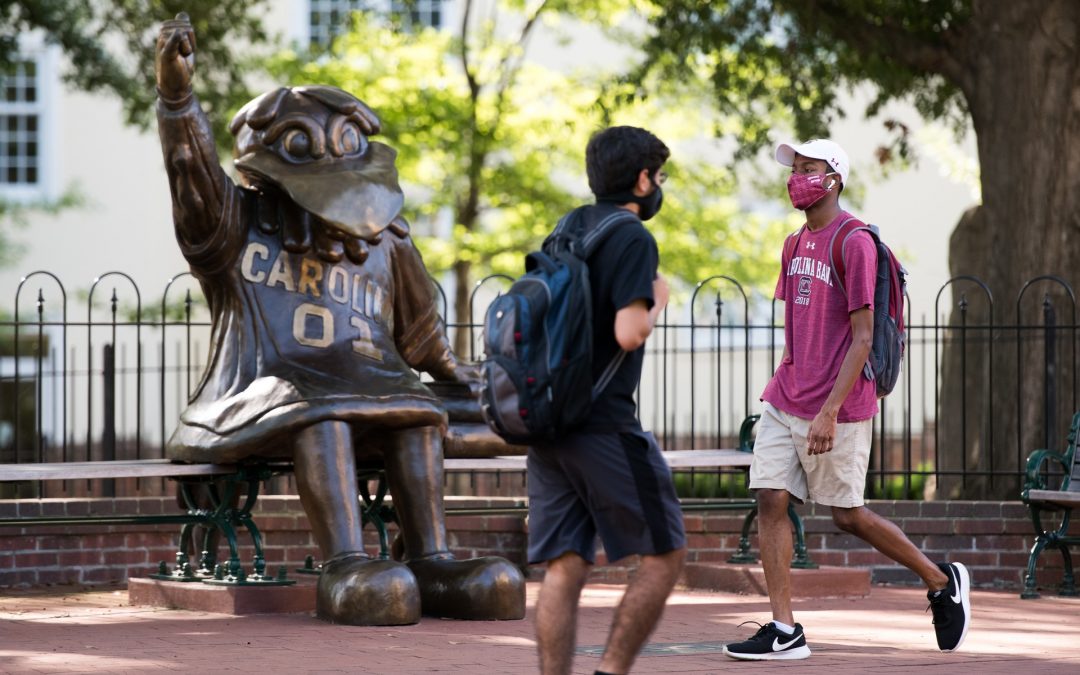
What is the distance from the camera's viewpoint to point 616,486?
14.8ft

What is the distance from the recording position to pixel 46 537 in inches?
349

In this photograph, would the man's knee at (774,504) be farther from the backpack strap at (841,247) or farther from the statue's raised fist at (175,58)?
the statue's raised fist at (175,58)

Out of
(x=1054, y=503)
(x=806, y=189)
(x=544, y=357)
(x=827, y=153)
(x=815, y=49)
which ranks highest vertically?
(x=815, y=49)

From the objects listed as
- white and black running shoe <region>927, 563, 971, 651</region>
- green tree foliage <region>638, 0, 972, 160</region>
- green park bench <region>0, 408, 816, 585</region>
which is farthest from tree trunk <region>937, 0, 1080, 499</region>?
white and black running shoe <region>927, 563, 971, 651</region>

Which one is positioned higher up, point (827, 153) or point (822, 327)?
Answer: point (827, 153)

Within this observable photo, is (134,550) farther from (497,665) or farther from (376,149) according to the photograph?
(497,665)

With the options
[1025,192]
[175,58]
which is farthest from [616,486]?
[1025,192]

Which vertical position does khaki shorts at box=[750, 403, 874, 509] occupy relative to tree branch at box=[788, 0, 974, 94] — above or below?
below

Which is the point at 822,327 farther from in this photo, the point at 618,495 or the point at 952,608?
the point at 618,495

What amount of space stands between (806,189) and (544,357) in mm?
2028

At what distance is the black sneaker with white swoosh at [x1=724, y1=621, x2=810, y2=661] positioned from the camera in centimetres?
598

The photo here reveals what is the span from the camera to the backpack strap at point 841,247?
19.9ft

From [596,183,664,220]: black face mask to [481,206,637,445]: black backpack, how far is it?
0.68ft

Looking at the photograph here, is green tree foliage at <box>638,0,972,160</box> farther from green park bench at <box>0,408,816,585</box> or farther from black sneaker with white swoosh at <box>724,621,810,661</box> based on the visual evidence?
black sneaker with white swoosh at <box>724,621,810,661</box>
